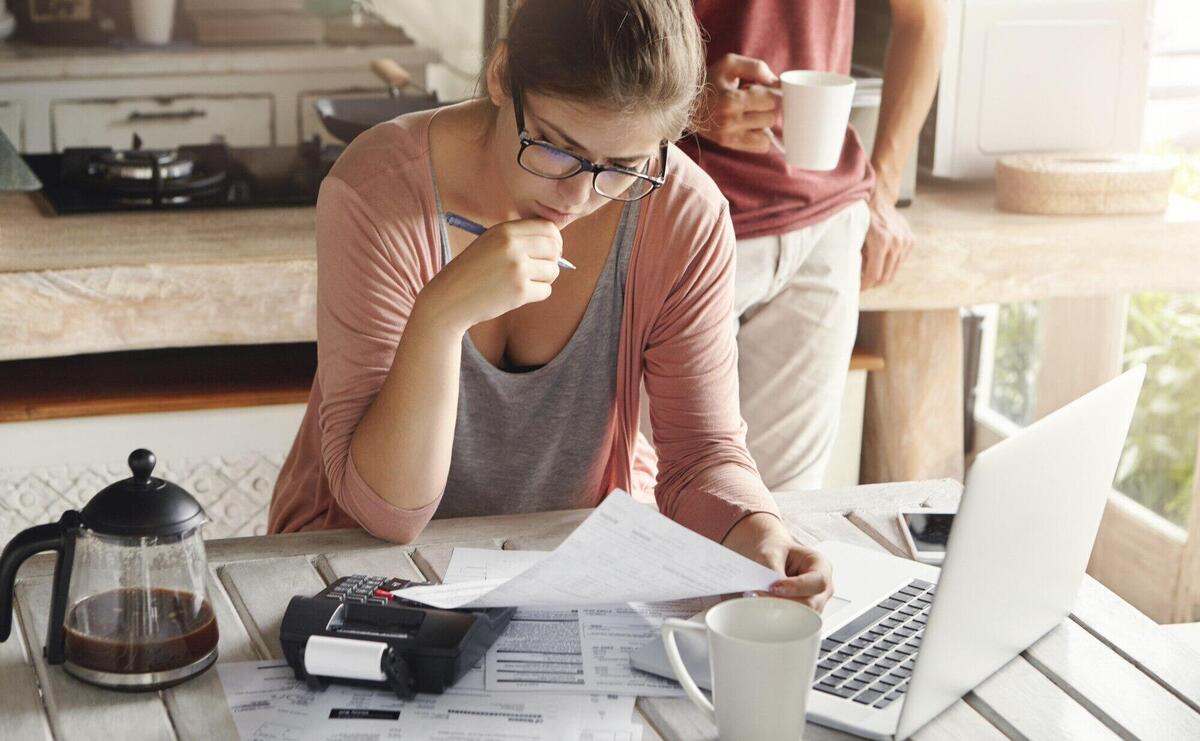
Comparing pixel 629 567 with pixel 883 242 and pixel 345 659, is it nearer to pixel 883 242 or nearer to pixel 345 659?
pixel 345 659

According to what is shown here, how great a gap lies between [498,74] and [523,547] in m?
0.45

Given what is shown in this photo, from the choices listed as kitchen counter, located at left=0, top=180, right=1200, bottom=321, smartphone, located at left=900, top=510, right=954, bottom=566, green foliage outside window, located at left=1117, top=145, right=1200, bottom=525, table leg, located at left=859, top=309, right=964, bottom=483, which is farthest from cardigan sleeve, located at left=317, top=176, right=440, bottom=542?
green foliage outside window, located at left=1117, top=145, right=1200, bottom=525

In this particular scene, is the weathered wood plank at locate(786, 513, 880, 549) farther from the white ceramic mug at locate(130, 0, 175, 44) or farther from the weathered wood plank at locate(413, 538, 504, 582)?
the white ceramic mug at locate(130, 0, 175, 44)

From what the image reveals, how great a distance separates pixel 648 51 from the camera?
1.21 meters

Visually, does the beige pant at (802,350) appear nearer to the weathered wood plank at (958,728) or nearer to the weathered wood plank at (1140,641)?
the weathered wood plank at (1140,641)

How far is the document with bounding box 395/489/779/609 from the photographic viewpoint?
1.05m

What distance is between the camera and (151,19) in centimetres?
348

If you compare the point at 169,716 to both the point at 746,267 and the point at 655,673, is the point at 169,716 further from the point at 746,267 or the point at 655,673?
the point at 746,267

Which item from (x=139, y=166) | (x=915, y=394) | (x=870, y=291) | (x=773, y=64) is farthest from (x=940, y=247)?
(x=139, y=166)

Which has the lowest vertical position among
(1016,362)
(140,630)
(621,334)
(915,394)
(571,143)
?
(1016,362)

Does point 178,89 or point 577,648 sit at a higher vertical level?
point 178,89

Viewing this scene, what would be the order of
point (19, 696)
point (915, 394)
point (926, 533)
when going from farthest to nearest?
point (915, 394)
point (926, 533)
point (19, 696)

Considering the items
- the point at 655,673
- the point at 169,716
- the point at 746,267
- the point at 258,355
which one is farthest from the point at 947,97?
the point at 169,716

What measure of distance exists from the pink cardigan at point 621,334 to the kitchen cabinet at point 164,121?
2140 mm
